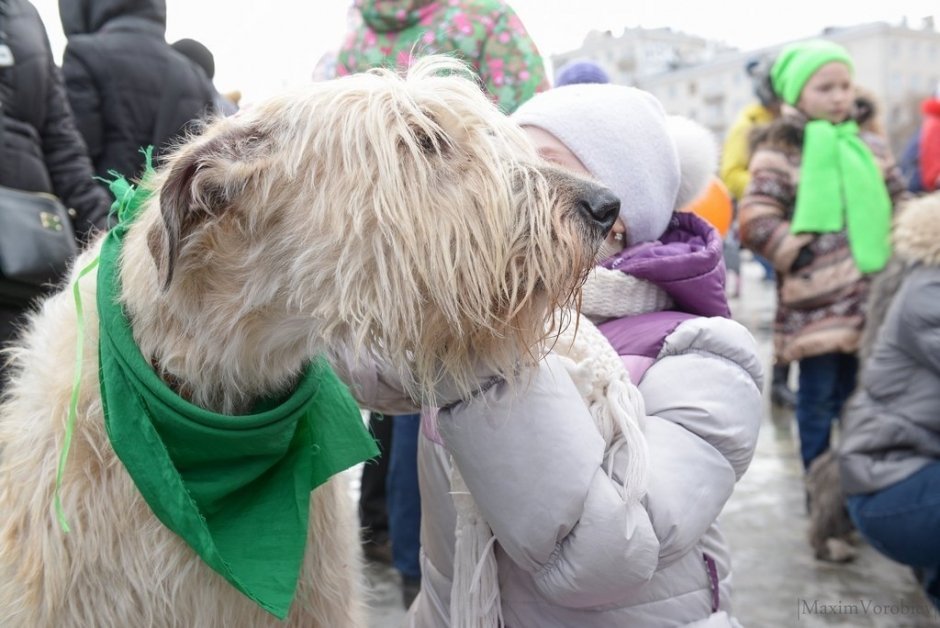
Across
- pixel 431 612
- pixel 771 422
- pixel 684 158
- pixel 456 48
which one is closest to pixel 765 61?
pixel 771 422

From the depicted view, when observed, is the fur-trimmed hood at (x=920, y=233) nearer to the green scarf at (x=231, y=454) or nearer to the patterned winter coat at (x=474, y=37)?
the patterned winter coat at (x=474, y=37)

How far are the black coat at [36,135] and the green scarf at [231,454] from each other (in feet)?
3.52

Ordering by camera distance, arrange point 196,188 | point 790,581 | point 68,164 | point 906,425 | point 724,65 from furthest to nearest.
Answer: point 724,65, point 790,581, point 906,425, point 68,164, point 196,188

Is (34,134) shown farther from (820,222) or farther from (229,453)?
(820,222)

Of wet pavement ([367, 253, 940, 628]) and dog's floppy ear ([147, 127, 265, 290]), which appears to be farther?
wet pavement ([367, 253, 940, 628])

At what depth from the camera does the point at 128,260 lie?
1.61m

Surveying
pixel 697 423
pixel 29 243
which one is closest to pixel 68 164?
pixel 29 243

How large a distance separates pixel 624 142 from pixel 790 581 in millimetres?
2747

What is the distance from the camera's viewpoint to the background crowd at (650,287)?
5.35 ft

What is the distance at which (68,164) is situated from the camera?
2.82 metres

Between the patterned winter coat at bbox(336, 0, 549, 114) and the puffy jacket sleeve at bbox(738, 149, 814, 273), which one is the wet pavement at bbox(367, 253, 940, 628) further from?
the patterned winter coat at bbox(336, 0, 549, 114)

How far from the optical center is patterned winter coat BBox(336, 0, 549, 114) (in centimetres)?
336

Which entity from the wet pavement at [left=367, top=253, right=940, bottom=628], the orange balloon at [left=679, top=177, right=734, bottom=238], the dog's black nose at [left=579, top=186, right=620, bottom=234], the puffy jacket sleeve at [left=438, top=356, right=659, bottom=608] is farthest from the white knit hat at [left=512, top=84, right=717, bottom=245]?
the orange balloon at [left=679, top=177, right=734, bottom=238]

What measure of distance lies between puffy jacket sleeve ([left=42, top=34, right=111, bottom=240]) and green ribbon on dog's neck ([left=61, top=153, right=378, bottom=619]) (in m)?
1.26
